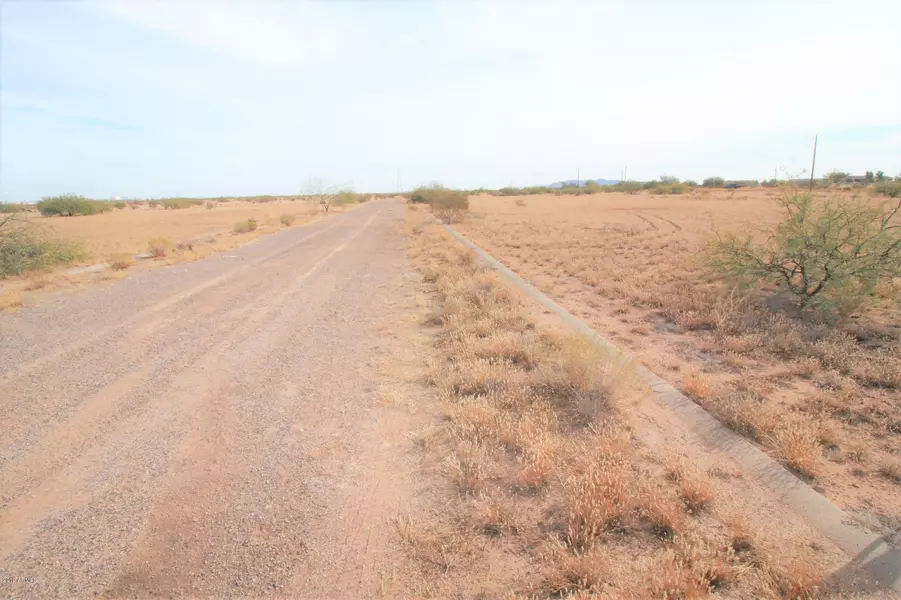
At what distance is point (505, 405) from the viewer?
4688 millimetres

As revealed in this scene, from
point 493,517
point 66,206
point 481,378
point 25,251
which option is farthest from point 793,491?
point 66,206

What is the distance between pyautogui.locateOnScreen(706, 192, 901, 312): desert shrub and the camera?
709 cm

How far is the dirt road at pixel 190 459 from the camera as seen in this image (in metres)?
2.79

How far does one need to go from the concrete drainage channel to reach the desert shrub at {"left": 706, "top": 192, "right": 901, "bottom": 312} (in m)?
4.57

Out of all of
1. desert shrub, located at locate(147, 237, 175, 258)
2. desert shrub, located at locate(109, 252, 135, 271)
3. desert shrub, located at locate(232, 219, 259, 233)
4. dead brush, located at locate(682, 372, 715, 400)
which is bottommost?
dead brush, located at locate(682, 372, 715, 400)

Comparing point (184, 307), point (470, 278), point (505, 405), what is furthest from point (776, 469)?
point (184, 307)

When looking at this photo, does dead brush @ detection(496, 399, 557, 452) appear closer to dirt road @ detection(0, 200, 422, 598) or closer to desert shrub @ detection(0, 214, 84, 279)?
dirt road @ detection(0, 200, 422, 598)

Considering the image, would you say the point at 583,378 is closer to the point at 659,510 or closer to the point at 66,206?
the point at 659,510

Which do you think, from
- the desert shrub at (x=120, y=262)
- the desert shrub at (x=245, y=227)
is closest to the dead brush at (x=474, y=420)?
the desert shrub at (x=120, y=262)

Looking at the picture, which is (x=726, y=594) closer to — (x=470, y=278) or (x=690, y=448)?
(x=690, y=448)

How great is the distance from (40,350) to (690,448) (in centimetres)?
927

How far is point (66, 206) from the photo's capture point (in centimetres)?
5062

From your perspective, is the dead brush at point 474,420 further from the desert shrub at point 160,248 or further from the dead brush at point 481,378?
the desert shrub at point 160,248

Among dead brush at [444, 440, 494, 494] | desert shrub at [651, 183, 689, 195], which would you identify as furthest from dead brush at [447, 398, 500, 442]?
desert shrub at [651, 183, 689, 195]
